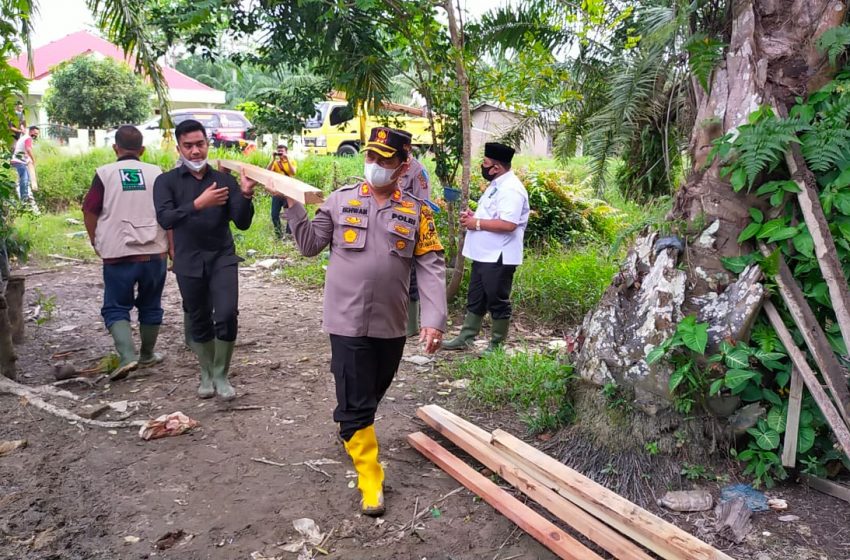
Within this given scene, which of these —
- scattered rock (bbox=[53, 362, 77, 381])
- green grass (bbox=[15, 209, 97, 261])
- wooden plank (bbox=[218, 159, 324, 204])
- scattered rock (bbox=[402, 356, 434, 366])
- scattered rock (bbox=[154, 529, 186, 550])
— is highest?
wooden plank (bbox=[218, 159, 324, 204])

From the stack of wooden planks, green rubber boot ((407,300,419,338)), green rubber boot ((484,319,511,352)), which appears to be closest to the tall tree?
green rubber boot ((407,300,419,338))

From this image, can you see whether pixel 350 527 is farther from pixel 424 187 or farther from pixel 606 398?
pixel 424 187

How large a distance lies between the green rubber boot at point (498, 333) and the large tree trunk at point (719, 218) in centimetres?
194

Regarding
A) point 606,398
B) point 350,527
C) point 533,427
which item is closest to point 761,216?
point 606,398

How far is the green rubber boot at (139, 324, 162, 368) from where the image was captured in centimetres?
523

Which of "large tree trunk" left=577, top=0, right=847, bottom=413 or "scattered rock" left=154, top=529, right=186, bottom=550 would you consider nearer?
"scattered rock" left=154, top=529, right=186, bottom=550

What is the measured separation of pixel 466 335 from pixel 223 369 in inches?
85.0

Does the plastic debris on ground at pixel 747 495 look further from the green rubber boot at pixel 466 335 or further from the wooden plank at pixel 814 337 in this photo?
the green rubber boot at pixel 466 335

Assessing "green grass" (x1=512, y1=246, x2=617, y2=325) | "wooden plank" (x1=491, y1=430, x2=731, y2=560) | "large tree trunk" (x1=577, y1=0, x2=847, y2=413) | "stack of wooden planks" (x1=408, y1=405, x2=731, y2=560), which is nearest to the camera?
"wooden plank" (x1=491, y1=430, x2=731, y2=560)

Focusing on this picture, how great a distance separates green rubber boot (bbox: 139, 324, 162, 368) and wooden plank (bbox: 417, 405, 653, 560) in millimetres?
2342

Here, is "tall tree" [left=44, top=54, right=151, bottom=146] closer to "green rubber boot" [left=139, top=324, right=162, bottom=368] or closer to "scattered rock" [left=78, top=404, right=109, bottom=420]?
"green rubber boot" [left=139, top=324, right=162, bottom=368]

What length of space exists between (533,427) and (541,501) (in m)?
0.91

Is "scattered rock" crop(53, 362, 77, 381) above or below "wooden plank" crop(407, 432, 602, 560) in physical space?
below

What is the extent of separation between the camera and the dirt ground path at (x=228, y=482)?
9.78 feet
